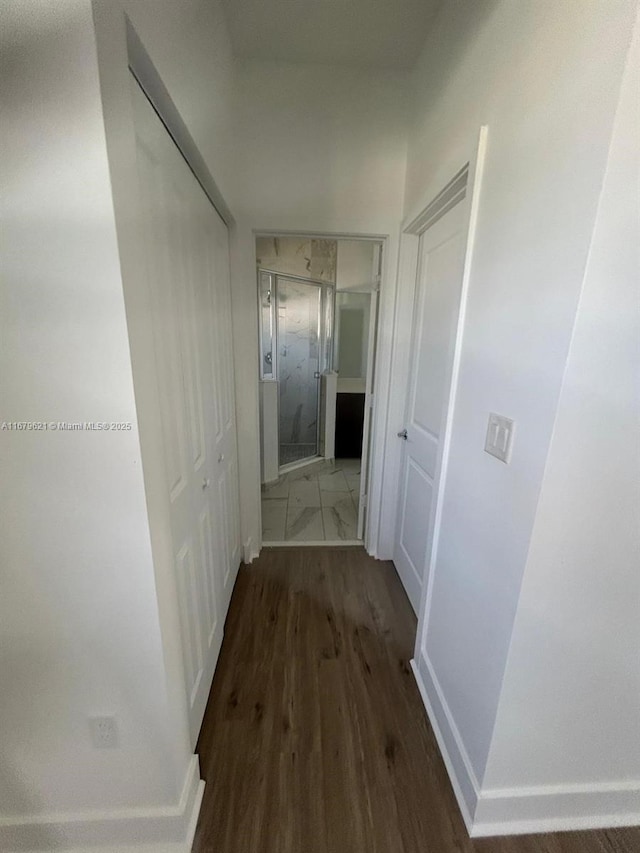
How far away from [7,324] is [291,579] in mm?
1881

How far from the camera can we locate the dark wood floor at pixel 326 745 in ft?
3.33

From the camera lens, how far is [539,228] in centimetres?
80

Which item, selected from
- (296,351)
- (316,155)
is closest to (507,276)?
(316,155)

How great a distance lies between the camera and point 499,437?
93 centimetres

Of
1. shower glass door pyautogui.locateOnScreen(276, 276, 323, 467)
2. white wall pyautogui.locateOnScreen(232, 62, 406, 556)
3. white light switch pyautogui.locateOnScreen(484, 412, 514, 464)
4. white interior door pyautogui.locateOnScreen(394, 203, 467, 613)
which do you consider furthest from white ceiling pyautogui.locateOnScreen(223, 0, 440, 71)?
→ shower glass door pyautogui.locateOnScreen(276, 276, 323, 467)

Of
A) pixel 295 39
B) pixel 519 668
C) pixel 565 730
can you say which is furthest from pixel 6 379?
pixel 295 39

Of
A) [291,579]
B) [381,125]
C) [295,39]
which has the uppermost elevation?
[295,39]

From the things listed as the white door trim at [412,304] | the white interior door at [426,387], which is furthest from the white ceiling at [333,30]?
the white interior door at [426,387]

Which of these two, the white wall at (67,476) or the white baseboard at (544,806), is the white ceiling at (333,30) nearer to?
the white wall at (67,476)

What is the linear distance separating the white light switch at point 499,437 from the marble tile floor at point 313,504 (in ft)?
5.67

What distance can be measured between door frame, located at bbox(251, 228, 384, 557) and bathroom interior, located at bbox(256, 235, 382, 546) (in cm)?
58

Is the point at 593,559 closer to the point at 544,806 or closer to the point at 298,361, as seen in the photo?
the point at 544,806

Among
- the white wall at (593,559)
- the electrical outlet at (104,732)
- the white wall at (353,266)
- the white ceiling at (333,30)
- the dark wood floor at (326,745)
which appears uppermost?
the white ceiling at (333,30)

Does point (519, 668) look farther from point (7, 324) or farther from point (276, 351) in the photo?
point (276, 351)
